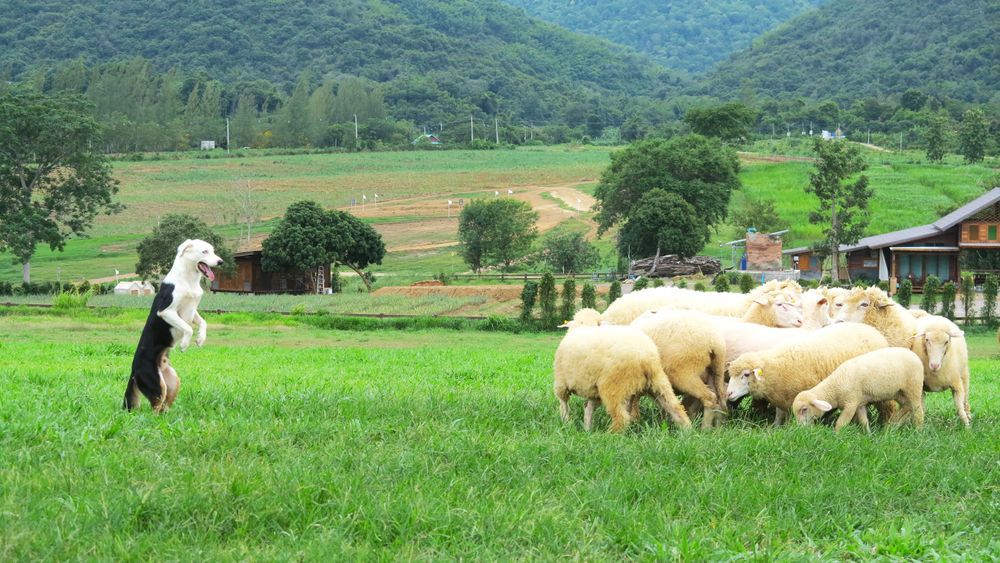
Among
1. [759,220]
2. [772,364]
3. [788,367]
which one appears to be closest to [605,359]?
[772,364]

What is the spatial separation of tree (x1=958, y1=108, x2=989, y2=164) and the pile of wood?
1993 inches

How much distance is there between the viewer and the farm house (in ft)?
169

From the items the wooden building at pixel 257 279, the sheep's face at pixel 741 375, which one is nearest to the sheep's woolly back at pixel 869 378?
the sheep's face at pixel 741 375

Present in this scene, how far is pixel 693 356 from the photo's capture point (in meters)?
9.69

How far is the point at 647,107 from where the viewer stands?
7431 inches

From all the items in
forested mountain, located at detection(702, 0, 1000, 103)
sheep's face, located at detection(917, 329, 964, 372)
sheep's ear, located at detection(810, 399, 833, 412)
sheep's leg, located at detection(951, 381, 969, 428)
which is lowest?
sheep's leg, located at detection(951, 381, 969, 428)

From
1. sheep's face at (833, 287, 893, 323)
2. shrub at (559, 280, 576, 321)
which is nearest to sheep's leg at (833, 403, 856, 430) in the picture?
sheep's face at (833, 287, 893, 323)

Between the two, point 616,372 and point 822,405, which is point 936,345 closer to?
point 822,405

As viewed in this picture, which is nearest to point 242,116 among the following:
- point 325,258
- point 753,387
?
point 325,258

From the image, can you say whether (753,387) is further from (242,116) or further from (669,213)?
(242,116)

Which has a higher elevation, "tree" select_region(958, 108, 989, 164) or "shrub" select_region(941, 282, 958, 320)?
"tree" select_region(958, 108, 989, 164)

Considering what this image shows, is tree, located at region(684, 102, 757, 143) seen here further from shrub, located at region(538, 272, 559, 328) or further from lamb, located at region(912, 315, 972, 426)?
lamb, located at region(912, 315, 972, 426)

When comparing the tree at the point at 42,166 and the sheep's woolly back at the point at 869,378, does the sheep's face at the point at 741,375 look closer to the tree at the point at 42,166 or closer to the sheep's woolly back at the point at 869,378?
the sheep's woolly back at the point at 869,378

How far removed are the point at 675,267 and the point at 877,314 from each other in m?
49.3
